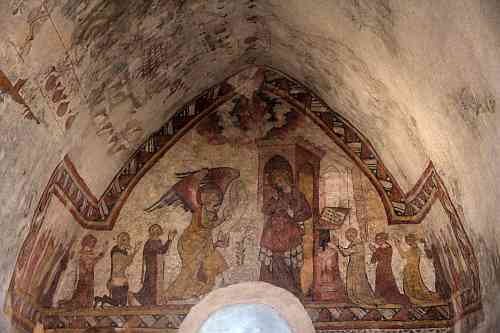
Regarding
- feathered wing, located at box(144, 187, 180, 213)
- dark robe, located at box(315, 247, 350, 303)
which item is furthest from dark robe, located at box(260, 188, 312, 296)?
feathered wing, located at box(144, 187, 180, 213)

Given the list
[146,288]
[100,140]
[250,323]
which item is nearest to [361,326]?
[250,323]

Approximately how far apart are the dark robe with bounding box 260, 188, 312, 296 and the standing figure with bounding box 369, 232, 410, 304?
846mm

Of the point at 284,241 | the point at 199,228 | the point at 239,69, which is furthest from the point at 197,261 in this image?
the point at 239,69

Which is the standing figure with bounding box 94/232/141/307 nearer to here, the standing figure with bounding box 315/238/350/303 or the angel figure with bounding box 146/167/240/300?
the angel figure with bounding box 146/167/240/300

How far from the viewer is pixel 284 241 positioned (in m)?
9.53

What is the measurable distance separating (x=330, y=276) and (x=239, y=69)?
9.12 feet

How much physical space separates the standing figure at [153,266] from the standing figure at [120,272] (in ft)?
0.49

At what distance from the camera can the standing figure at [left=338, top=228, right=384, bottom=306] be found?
29.9ft

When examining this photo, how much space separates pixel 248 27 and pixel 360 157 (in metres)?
2.04

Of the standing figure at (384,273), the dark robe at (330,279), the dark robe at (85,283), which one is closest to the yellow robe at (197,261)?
the dark robe at (85,283)

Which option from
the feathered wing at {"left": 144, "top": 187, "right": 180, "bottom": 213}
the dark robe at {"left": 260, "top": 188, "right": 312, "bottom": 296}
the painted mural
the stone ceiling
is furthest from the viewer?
the feathered wing at {"left": 144, "top": 187, "right": 180, "bottom": 213}

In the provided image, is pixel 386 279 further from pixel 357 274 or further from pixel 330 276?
pixel 330 276

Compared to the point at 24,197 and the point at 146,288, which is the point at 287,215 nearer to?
the point at 146,288

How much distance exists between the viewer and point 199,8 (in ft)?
28.3
